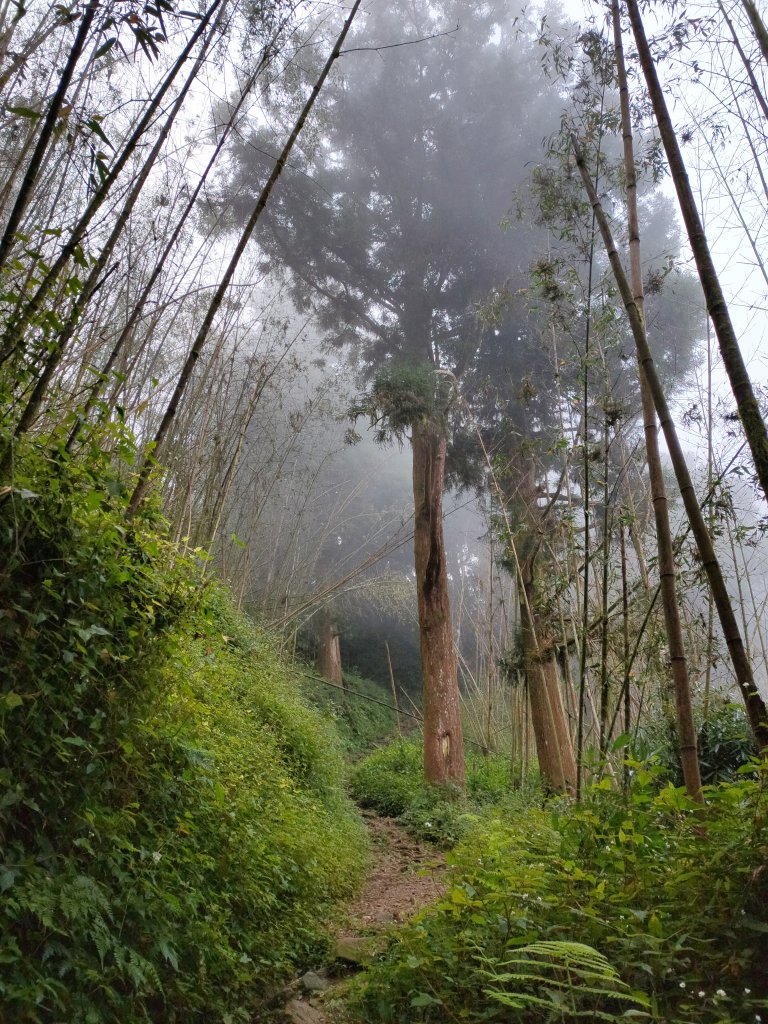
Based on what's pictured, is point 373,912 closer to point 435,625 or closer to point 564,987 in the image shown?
point 564,987

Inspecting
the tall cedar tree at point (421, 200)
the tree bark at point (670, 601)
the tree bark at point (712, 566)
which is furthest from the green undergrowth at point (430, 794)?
the tree bark at point (712, 566)

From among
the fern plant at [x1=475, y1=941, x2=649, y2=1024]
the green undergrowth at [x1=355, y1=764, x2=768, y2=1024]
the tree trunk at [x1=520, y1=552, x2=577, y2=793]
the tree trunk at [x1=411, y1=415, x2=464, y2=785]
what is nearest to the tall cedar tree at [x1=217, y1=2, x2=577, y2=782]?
the tree trunk at [x1=411, y1=415, x2=464, y2=785]

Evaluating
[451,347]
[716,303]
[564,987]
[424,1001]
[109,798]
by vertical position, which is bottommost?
[424,1001]

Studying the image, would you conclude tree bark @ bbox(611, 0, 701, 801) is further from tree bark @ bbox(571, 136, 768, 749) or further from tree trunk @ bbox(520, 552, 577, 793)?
tree trunk @ bbox(520, 552, 577, 793)

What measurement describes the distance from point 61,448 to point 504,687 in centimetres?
924

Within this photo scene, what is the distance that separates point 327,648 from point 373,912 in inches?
324

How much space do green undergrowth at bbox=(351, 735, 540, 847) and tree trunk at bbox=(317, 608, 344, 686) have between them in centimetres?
353

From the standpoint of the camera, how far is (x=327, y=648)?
11.5 m

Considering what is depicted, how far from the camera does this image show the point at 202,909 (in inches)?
81.0

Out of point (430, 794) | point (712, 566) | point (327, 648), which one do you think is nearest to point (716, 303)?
point (712, 566)

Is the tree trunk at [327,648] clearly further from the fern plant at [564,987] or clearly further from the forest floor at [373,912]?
the fern plant at [564,987]

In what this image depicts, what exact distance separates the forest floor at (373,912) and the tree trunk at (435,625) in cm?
92

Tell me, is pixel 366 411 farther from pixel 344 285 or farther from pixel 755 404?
pixel 755 404

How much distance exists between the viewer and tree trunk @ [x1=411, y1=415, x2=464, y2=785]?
659 cm
